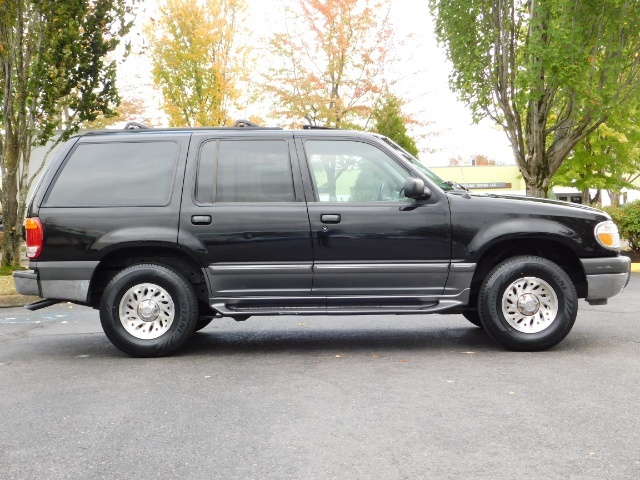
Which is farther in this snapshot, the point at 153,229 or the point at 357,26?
the point at 357,26

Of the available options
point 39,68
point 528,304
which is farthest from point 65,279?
point 39,68

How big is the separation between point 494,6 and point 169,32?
14839mm

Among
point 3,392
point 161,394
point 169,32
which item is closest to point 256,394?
point 161,394

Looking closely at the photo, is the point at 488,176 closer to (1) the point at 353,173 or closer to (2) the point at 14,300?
(2) the point at 14,300

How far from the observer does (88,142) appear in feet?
23.6

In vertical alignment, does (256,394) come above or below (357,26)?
below

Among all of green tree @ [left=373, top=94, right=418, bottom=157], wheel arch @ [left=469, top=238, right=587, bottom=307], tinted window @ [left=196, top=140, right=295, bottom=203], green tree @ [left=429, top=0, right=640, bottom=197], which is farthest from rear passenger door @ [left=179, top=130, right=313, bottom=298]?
green tree @ [left=373, top=94, right=418, bottom=157]

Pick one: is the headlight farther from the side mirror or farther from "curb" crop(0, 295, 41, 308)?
"curb" crop(0, 295, 41, 308)

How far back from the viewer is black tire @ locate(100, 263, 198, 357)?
6875 mm

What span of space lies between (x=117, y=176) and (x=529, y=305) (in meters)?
3.89

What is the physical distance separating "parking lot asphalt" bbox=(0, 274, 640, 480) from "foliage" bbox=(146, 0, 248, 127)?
21.9 metres

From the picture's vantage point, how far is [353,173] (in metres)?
7.08

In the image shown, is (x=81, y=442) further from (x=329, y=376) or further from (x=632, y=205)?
(x=632, y=205)

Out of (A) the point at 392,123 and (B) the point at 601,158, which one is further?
(B) the point at 601,158
